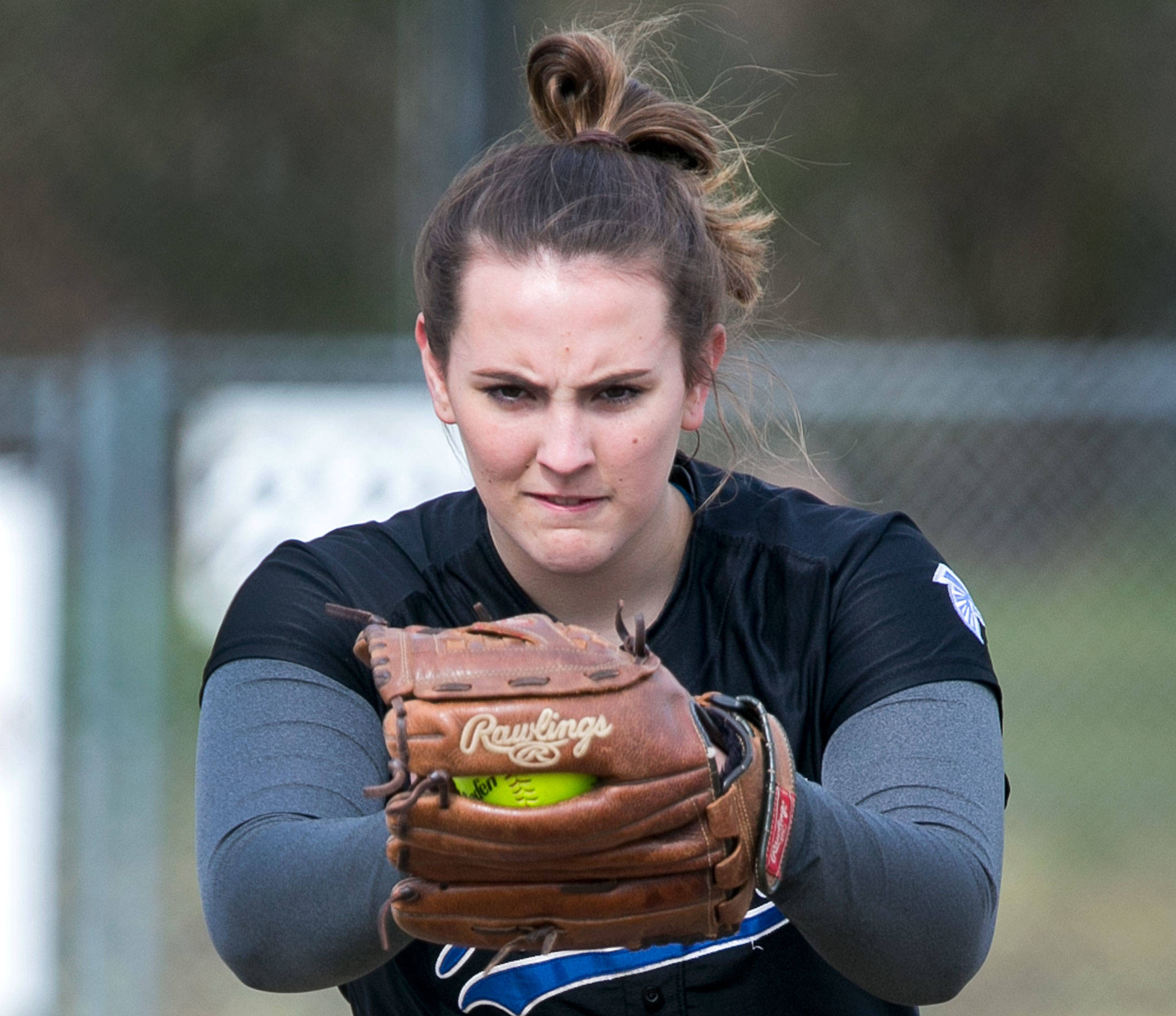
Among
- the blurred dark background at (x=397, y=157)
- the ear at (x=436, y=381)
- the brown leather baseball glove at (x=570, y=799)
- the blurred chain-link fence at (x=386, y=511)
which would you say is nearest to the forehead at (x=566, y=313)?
the ear at (x=436, y=381)

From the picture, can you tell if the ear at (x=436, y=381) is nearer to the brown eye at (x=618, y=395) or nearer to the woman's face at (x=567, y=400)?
the woman's face at (x=567, y=400)

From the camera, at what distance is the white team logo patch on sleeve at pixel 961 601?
74.7 inches

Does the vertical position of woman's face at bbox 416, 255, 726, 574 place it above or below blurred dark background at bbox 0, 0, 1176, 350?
below

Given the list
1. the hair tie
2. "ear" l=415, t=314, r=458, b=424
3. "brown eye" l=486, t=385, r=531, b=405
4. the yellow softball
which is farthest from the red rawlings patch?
the hair tie

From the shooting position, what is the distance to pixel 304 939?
61.1 inches

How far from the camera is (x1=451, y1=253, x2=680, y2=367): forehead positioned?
1.76 metres

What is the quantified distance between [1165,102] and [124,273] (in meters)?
7.84

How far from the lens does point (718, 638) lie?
1946 millimetres

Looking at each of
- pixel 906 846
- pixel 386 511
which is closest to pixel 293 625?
pixel 906 846

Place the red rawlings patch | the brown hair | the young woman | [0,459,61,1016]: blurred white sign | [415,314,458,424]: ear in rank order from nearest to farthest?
the red rawlings patch
the young woman
the brown hair
[415,314,458,424]: ear
[0,459,61,1016]: blurred white sign

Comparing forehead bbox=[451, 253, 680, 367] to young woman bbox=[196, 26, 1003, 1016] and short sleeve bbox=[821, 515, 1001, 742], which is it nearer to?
young woman bbox=[196, 26, 1003, 1016]

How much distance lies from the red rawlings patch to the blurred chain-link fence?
2.07 meters

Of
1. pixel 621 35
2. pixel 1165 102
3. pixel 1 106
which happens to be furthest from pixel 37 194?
pixel 621 35

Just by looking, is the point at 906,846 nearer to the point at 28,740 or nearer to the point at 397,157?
the point at 28,740
